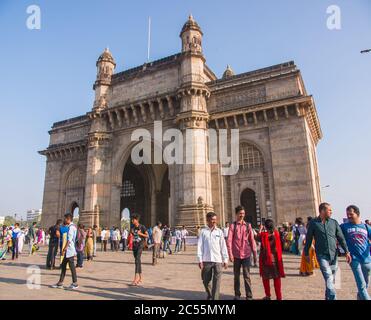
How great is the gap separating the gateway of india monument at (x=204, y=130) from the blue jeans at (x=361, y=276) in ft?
49.4

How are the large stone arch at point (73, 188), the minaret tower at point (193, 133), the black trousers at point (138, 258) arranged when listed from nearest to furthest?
the black trousers at point (138, 258), the minaret tower at point (193, 133), the large stone arch at point (73, 188)

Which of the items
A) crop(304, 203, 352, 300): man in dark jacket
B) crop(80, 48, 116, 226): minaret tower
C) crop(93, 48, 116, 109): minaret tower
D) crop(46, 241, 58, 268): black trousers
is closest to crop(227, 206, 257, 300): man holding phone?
crop(304, 203, 352, 300): man in dark jacket

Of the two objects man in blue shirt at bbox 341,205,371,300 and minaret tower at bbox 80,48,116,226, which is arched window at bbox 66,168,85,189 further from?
man in blue shirt at bbox 341,205,371,300

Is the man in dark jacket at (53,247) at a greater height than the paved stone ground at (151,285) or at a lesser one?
greater

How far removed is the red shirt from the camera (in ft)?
22.5

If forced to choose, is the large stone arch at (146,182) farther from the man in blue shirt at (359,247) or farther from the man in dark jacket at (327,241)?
the man in blue shirt at (359,247)

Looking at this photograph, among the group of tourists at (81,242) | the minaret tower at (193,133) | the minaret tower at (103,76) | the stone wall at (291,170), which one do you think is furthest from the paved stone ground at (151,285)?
the minaret tower at (103,76)

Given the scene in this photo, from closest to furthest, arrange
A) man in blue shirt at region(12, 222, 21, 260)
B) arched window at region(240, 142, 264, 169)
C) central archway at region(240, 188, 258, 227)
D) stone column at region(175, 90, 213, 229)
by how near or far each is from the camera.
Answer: man in blue shirt at region(12, 222, 21, 260) → stone column at region(175, 90, 213, 229) → arched window at region(240, 142, 264, 169) → central archway at region(240, 188, 258, 227)

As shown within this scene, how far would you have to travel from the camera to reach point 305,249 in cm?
618

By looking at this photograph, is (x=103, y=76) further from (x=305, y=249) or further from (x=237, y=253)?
(x=305, y=249)

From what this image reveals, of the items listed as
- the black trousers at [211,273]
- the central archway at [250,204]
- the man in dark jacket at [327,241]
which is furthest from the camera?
the central archway at [250,204]

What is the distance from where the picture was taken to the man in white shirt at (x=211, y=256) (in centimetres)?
609

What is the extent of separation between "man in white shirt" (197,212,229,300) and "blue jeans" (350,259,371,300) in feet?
7.81
